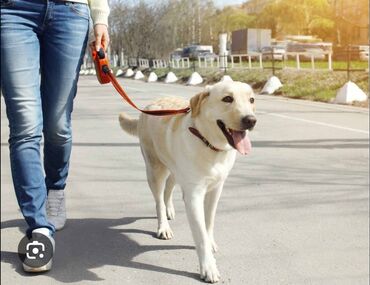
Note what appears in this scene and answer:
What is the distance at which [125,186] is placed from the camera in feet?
16.0

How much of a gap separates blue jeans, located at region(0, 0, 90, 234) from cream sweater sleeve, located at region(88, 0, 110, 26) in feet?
0.15

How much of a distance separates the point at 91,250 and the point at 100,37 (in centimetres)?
131

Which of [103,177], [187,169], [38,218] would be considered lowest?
[103,177]

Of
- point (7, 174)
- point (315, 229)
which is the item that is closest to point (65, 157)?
point (315, 229)

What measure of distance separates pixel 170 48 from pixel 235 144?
3.40 feet

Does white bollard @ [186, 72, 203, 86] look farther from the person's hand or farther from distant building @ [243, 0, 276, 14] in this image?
the person's hand

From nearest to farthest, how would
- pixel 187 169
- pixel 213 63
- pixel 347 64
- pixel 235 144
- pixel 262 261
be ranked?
pixel 235 144 → pixel 187 169 → pixel 262 261 → pixel 213 63 → pixel 347 64

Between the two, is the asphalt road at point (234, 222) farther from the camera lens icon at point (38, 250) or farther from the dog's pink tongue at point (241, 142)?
the dog's pink tongue at point (241, 142)

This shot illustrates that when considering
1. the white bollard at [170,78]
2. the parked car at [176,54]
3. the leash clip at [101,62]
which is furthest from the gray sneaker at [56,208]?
the white bollard at [170,78]

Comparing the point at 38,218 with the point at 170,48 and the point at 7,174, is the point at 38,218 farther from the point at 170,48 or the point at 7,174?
the point at 7,174

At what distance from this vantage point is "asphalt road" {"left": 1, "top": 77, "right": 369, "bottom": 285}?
113 inches

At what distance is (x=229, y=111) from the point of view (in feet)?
8.60

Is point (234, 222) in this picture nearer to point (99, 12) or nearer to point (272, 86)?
point (99, 12)

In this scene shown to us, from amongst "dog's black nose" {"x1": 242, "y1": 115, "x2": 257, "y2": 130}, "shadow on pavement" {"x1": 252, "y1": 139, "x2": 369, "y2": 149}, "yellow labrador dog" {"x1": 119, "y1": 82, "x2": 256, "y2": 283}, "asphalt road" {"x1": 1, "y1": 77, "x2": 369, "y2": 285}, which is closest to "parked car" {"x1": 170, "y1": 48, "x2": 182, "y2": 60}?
"yellow labrador dog" {"x1": 119, "y1": 82, "x2": 256, "y2": 283}
